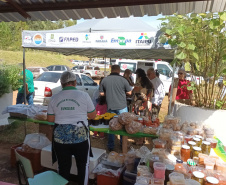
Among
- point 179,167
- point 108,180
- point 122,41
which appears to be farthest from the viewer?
point 122,41

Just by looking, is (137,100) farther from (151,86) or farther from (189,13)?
(189,13)

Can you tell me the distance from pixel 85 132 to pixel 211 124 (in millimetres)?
1921

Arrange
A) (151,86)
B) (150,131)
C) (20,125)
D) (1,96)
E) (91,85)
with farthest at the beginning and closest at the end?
(91,85) < (20,125) < (1,96) < (151,86) < (150,131)

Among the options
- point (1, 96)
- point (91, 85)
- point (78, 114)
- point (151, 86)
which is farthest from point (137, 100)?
point (91, 85)

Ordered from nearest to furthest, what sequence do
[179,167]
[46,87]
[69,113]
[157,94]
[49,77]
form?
[179,167], [69,113], [157,94], [46,87], [49,77]

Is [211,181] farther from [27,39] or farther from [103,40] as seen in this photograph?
[27,39]

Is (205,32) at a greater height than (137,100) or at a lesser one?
greater

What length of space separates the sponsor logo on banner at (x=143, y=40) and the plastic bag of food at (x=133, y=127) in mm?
2012

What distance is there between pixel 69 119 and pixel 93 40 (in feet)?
9.40

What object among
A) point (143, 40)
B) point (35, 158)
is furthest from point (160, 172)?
point (143, 40)

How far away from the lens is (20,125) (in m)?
6.16

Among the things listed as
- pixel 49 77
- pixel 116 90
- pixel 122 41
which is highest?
pixel 122 41

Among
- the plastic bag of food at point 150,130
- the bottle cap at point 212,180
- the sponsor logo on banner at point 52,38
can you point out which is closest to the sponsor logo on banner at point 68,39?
the sponsor logo on banner at point 52,38

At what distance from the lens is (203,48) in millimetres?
3043
